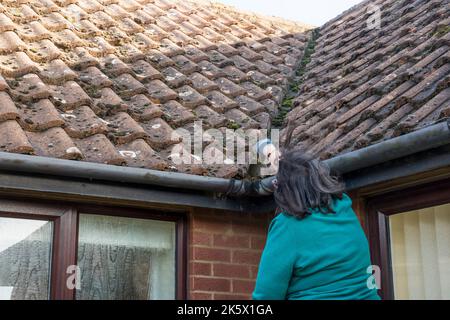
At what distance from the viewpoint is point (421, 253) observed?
4.13 metres

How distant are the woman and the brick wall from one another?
7.00ft

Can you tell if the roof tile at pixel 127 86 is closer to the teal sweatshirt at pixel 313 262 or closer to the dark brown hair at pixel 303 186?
the dark brown hair at pixel 303 186

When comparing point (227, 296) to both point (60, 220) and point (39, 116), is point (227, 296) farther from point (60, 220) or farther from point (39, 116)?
point (39, 116)

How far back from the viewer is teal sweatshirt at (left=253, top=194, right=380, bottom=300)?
2.44m

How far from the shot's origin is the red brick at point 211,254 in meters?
4.65

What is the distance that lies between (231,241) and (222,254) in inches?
4.3

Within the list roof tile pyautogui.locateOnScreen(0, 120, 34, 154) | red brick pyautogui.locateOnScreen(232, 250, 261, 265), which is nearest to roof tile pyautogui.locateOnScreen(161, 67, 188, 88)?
red brick pyautogui.locateOnScreen(232, 250, 261, 265)

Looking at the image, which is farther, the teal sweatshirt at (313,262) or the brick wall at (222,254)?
the brick wall at (222,254)

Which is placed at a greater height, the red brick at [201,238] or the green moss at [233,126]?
the green moss at [233,126]

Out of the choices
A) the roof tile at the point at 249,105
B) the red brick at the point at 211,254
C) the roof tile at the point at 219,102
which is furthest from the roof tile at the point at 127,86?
the red brick at the point at 211,254

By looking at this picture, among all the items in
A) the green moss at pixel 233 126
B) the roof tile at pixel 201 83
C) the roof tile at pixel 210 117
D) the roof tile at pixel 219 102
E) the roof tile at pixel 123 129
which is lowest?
the roof tile at pixel 123 129

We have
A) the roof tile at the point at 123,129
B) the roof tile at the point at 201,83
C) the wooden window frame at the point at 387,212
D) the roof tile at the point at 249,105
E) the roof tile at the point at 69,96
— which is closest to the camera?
the wooden window frame at the point at 387,212

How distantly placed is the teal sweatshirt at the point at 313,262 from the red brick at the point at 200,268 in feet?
6.97

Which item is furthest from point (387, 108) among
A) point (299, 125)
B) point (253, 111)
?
point (253, 111)
